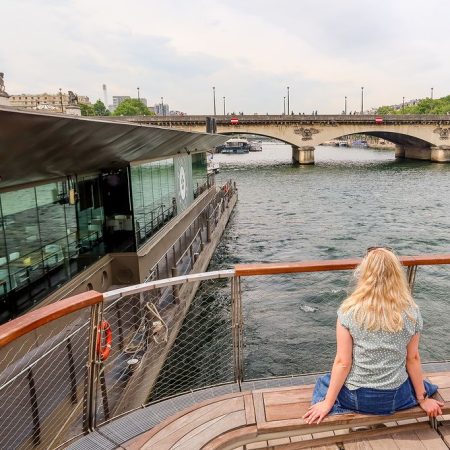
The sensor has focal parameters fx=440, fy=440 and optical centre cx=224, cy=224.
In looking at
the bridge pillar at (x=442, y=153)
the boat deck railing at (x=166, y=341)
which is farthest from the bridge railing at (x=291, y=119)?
the boat deck railing at (x=166, y=341)

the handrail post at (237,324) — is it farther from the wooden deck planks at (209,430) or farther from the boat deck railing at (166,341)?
the wooden deck planks at (209,430)

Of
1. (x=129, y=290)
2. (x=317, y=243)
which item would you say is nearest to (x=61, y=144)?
(x=129, y=290)

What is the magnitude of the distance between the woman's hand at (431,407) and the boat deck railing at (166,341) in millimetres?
1123

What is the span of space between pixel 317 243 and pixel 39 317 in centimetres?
1981

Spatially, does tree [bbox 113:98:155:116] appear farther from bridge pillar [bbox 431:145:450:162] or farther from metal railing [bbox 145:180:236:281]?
metal railing [bbox 145:180:236:281]

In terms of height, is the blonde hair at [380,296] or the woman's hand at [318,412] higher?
the blonde hair at [380,296]

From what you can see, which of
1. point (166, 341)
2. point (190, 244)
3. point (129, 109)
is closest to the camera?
point (166, 341)

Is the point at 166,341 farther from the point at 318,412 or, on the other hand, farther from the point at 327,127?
the point at 327,127

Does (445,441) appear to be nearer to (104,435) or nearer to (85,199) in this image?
(104,435)

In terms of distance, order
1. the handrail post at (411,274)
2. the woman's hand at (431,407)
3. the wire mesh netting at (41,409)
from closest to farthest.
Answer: the woman's hand at (431,407), the handrail post at (411,274), the wire mesh netting at (41,409)

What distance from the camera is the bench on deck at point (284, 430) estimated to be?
2.94 m

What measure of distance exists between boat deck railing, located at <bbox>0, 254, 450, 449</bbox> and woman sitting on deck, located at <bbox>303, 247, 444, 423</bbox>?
745mm

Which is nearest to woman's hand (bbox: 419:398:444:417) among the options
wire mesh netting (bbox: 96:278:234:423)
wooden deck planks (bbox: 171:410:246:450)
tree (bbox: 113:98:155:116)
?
wooden deck planks (bbox: 171:410:246:450)

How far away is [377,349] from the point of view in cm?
287
